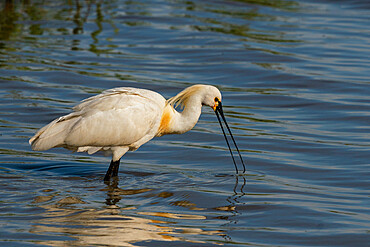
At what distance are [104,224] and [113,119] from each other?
5.83 feet

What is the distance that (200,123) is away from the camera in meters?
11.0

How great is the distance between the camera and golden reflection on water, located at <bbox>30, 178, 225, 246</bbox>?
21.2 ft

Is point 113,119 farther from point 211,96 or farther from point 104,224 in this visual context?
point 104,224

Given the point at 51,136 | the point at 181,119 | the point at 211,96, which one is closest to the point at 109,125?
the point at 51,136

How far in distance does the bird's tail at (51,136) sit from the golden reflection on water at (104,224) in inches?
27.1

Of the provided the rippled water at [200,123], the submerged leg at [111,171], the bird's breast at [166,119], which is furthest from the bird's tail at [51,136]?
the bird's breast at [166,119]

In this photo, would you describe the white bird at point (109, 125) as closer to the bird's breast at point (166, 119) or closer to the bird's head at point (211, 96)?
the bird's breast at point (166, 119)

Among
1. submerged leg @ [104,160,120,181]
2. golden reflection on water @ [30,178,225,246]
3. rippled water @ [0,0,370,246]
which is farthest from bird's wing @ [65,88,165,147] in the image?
golden reflection on water @ [30,178,225,246]

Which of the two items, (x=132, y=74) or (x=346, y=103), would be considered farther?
(x=132, y=74)

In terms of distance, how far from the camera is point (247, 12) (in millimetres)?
18797

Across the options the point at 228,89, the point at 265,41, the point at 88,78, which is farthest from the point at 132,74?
the point at 265,41

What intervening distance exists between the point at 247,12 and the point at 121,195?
457 inches

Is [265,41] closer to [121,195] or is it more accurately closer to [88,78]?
[88,78]

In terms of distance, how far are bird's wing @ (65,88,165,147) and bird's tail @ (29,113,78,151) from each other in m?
0.06
